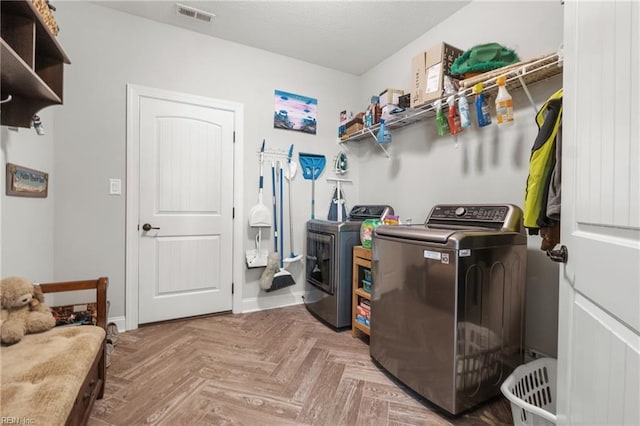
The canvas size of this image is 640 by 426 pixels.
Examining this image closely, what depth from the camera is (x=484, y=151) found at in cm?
201

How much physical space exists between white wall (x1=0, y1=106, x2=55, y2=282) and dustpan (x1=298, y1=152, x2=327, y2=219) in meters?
2.08

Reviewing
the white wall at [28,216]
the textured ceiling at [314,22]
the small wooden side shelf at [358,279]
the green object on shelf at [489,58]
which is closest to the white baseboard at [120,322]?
the white wall at [28,216]

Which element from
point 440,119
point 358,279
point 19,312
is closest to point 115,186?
point 19,312

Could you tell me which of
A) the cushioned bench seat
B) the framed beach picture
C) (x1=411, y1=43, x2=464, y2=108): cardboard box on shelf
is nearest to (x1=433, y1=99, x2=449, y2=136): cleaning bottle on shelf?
(x1=411, y1=43, x2=464, y2=108): cardboard box on shelf

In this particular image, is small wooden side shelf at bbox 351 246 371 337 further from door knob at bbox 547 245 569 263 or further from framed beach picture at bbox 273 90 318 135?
framed beach picture at bbox 273 90 318 135

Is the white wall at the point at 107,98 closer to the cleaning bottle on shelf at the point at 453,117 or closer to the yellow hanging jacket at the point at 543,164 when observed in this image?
the cleaning bottle on shelf at the point at 453,117

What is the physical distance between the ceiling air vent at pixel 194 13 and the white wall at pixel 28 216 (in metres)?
1.26

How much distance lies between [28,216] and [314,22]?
8.36ft

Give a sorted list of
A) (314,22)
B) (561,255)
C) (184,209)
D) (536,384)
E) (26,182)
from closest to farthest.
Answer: (561,255)
(536,384)
(26,182)
(314,22)
(184,209)

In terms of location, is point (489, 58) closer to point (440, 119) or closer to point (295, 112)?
point (440, 119)

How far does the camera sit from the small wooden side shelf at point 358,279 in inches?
87.6

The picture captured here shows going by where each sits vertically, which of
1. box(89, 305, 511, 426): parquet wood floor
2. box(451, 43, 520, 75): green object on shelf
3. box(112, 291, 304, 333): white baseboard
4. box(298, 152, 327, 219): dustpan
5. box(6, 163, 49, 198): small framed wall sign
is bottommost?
box(89, 305, 511, 426): parquet wood floor

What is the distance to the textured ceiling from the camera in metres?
2.22

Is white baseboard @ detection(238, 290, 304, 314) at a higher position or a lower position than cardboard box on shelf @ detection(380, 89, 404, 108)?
lower
